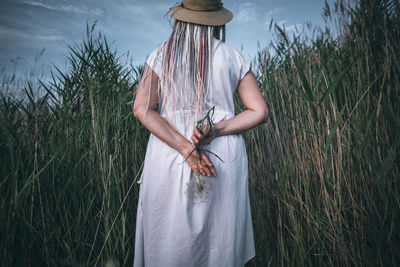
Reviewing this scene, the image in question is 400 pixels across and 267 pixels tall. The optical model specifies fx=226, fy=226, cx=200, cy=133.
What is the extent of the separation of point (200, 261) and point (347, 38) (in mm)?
1585

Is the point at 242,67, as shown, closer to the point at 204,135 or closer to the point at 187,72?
the point at 187,72

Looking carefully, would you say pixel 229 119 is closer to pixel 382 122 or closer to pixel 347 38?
pixel 382 122

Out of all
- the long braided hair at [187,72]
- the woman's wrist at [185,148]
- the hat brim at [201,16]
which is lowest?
the woman's wrist at [185,148]

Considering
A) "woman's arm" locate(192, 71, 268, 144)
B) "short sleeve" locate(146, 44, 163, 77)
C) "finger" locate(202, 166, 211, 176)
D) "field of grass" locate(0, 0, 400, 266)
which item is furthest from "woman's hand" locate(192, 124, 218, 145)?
"field of grass" locate(0, 0, 400, 266)

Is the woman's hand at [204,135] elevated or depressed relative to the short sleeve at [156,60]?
depressed

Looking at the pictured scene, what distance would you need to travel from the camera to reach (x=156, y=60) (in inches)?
39.9

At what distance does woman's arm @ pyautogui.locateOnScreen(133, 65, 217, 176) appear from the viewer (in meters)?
0.94

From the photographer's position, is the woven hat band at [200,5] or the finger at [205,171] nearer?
the finger at [205,171]

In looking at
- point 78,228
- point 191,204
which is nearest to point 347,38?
point 191,204

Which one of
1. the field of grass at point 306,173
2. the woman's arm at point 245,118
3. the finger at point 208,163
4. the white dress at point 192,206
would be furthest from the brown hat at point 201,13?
the finger at point 208,163

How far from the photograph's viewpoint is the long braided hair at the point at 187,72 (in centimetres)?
98

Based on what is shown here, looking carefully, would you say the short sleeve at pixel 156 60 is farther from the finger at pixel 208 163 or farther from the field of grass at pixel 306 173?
the field of grass at pixel 306 173

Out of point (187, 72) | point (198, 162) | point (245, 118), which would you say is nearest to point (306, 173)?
point (245, 118)

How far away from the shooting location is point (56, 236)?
4.16 feet
